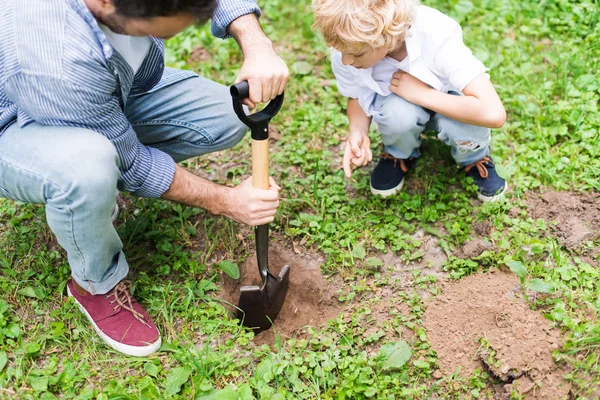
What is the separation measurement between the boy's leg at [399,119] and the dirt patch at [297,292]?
2.03 feet

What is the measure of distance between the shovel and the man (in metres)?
0.05

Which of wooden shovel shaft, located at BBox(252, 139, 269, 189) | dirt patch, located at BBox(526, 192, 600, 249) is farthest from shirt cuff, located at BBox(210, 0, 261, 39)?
dirt patch, located at BBox(526, 192, 600, 249)

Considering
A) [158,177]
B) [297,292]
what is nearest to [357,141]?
[297,292]

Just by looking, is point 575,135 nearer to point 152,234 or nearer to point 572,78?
point 572,78

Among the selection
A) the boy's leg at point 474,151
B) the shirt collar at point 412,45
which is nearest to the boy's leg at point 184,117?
the shirt collar at point 412,45

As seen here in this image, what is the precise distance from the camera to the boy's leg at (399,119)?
255 centimetres

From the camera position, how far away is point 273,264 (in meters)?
2.67

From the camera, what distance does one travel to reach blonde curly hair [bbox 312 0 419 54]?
7.16ft

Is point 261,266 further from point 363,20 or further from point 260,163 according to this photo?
point 363,20

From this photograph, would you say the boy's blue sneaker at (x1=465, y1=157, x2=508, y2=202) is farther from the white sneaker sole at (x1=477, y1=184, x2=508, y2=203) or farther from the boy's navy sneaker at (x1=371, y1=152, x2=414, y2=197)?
the boy's navy sneaker at (x1=371, y1=152, x2=414, y2=197)

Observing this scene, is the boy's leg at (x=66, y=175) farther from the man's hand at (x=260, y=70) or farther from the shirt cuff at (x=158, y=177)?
the man's hand at (x=260, y=70)

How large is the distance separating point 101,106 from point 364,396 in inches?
51.5

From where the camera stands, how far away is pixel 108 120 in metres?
2.01

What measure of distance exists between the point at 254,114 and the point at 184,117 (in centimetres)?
52
